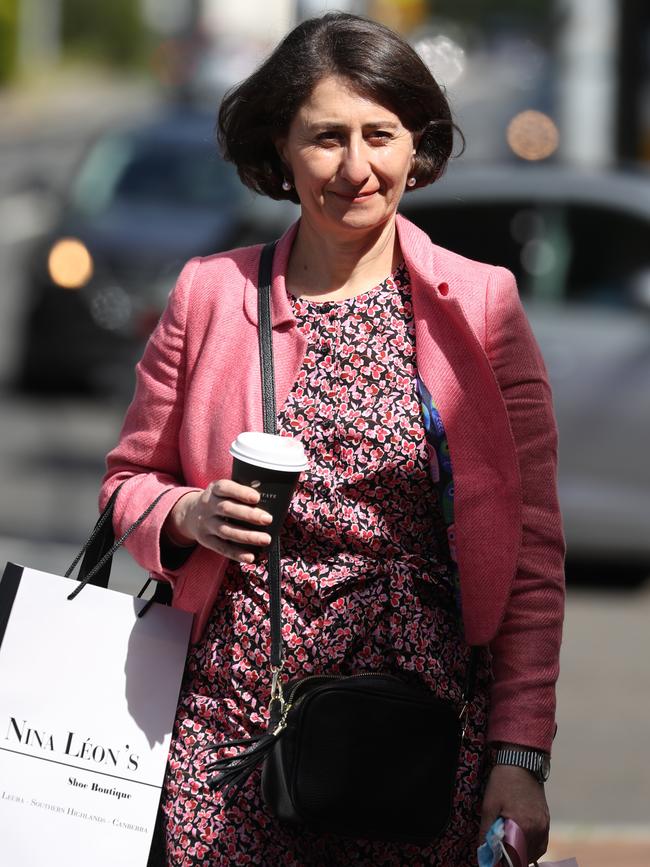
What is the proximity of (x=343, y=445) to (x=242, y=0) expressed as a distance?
57.8m

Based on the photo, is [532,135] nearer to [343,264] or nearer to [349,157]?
[343,264]

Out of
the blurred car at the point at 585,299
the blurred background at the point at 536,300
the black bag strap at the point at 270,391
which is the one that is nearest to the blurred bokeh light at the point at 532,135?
the blurred background at the point at 536,300

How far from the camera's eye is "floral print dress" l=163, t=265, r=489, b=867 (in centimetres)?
256

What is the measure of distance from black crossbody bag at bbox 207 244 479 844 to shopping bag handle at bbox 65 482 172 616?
0.92 feet

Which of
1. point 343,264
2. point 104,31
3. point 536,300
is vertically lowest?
point 343,264

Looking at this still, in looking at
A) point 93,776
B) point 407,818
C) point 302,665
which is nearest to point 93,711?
point 93,776

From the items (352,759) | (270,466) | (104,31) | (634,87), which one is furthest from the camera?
(104,31)

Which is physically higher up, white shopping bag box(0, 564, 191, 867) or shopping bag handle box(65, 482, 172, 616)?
shopping bag handle box(65, 482, 172, 616)

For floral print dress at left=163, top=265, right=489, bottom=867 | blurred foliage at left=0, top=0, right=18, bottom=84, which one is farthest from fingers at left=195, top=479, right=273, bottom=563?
blurred foliage at left=0, top=0, right=18, bottom=84

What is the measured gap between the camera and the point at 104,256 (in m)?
12.2

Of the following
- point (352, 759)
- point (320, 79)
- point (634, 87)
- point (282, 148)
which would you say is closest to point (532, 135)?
point (634, 87)

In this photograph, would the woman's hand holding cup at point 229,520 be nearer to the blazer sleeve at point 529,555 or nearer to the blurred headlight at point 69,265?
the blazer sleeve at point 529,555

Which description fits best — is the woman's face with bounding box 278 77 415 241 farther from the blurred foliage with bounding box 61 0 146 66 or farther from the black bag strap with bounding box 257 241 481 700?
the blurred foliage with bounding box 61 0 146 66

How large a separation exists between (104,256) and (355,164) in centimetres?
983
